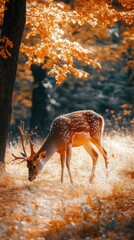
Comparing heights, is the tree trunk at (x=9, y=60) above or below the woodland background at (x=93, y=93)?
above

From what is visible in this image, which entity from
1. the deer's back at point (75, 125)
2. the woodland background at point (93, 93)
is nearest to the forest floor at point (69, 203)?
the deer's back at point (75, 125)

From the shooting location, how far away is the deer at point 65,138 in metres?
8.77

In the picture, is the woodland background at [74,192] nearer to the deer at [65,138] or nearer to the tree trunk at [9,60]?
the deer at [65,138]

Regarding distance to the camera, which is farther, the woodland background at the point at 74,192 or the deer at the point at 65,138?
the deer at the point at 65,138

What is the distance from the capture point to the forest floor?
5.99 m

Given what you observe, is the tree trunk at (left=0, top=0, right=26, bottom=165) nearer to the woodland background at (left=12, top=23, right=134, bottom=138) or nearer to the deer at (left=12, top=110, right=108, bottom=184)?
the deer at (left=12, top=110, right=108, bottom=184)

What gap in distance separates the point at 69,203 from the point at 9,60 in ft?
12.3

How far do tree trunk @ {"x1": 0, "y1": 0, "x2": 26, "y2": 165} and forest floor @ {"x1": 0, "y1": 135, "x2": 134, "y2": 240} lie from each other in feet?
3.87

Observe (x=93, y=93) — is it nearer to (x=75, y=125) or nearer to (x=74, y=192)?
(x=75, y=125)

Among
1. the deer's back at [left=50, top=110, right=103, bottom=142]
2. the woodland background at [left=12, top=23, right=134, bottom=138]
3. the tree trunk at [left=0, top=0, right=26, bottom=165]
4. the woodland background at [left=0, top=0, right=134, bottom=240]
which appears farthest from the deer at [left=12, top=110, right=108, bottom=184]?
the woodland background at [left=12, top=23, right=134, bottom=138]

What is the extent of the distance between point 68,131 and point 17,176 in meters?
1.49

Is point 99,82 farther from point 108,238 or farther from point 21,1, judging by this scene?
point 108,238

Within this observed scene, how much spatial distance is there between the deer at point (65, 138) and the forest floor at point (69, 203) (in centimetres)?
37

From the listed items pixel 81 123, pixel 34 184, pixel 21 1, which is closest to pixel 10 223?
pixel 34 184
